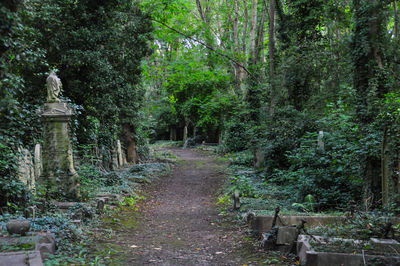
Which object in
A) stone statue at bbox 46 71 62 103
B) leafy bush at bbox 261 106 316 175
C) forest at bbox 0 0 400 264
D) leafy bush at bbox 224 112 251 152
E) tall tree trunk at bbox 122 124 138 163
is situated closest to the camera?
forest at bbox 0 0 400 264

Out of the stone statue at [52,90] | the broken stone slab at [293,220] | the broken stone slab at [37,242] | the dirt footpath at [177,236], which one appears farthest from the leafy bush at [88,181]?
the broken stone slab at [293,220]

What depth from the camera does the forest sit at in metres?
6.29

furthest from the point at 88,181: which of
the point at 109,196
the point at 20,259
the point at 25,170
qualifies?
the point at 20,259

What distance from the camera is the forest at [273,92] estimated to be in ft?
20.6

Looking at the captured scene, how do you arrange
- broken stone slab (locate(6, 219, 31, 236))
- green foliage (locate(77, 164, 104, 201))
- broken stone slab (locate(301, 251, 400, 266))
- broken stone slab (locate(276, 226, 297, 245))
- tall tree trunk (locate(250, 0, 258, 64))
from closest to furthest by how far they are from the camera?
broken stone slab (locate(301, 251, 400, 266)), broken stone slab (locate(6, 219, 31, 236)), broken stone slab (locate(276, 226, 297, 245)), green foliage (locate(77, 164, 104, 201)), tall tree trunk (locate(250, 0, 258, 64))

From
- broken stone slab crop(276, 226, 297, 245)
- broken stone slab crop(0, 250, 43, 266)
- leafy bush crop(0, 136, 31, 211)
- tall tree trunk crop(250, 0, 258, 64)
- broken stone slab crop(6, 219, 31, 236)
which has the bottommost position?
broken stone slab crop(276, 226, 297, 245)

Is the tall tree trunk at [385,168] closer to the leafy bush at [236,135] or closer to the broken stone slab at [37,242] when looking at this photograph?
the broken stone slab at [37,242]

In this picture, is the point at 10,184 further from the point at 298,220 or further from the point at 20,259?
the point at 298,220

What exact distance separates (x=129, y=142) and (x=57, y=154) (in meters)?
8.82

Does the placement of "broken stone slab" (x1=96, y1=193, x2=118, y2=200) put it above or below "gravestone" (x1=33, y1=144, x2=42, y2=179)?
below

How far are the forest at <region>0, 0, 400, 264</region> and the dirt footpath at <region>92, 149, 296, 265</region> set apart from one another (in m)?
1.50

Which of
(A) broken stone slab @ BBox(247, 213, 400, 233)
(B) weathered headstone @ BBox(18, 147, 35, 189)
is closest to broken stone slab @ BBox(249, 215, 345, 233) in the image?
(A) broken stone slab @ BBox(247, 213, 400, 233)

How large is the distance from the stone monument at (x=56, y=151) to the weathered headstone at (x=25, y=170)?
0.34 meters

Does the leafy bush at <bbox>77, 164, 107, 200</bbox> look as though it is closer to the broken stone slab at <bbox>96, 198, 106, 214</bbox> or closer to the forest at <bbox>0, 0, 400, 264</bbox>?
the forest at <bbox>0, 0, 400, 264</bbox>
